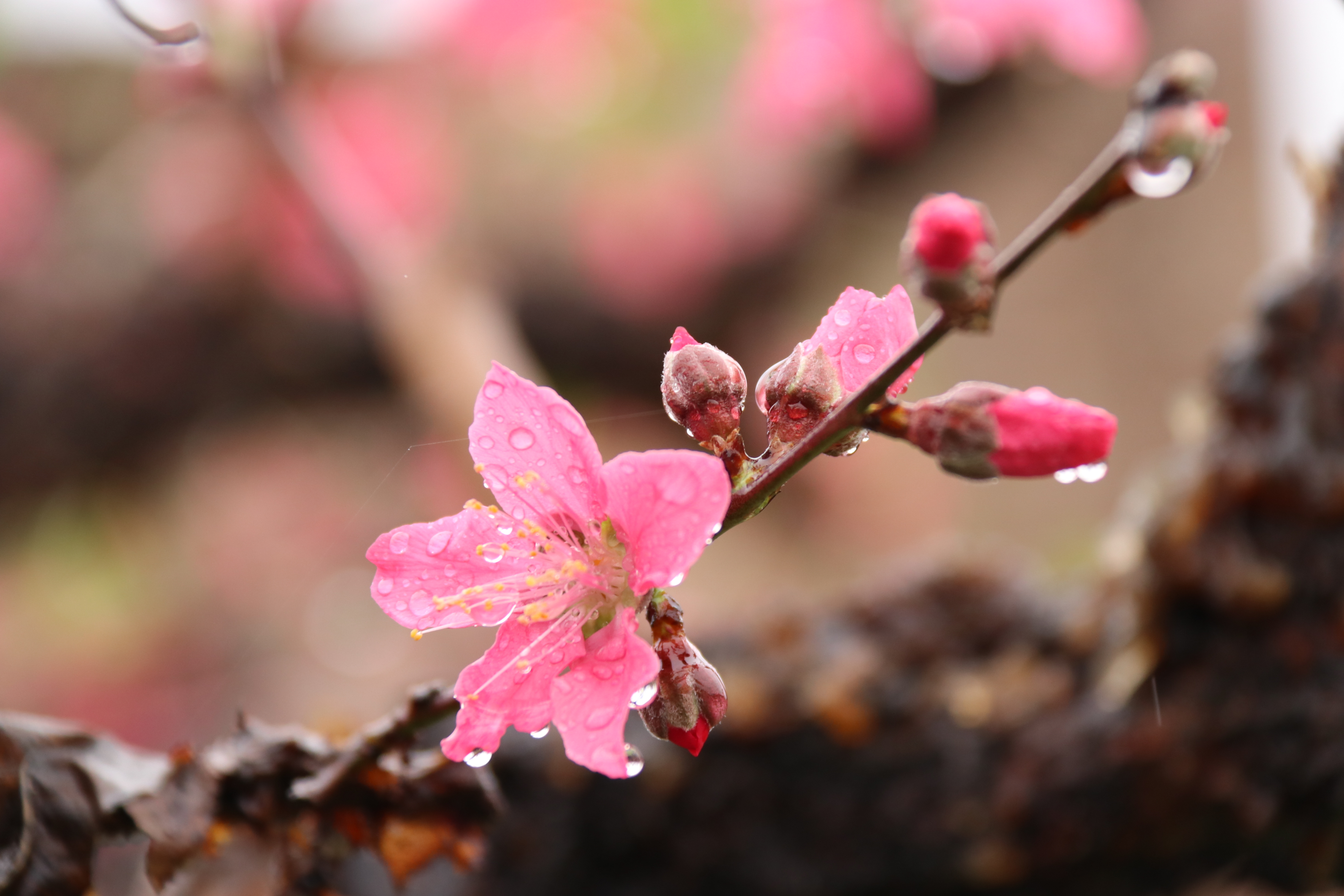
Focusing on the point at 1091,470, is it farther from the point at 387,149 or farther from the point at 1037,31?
the point at 387,149

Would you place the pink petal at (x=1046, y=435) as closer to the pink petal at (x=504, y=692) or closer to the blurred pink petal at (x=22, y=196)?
the pink petal at (x=504, y=692)

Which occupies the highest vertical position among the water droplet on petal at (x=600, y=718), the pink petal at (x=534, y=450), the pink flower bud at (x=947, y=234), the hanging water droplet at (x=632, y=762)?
the pink flower bud at (x=947, y=234)

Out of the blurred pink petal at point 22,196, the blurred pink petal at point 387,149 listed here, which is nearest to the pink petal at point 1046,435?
the blurred pink petal at point 387,149

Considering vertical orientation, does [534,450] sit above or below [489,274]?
below

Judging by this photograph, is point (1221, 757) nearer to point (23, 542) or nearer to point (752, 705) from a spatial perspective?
point (752, 705)

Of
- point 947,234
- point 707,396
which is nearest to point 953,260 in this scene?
point 947,234

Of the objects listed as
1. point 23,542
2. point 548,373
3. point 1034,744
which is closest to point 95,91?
point 23,542

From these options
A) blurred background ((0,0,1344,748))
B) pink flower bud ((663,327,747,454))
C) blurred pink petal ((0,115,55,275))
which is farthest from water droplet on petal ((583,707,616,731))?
blurred pink petal ((0,115,55,275))
